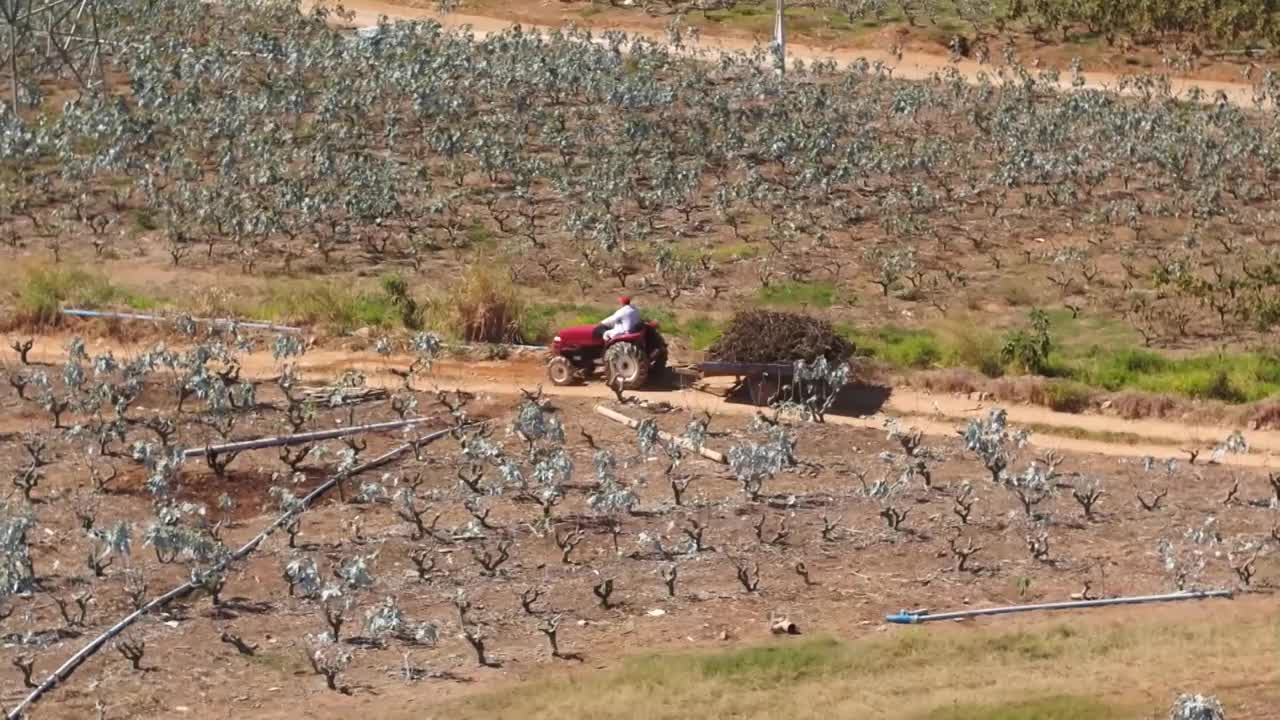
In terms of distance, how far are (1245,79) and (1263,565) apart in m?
25.3

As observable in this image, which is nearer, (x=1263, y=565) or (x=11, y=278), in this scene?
(x=1263, y=565)

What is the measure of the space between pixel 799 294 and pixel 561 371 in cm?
539

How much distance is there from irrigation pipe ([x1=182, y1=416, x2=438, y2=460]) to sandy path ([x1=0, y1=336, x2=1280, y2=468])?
1.70 meters

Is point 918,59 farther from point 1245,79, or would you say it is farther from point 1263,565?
point 1263,565

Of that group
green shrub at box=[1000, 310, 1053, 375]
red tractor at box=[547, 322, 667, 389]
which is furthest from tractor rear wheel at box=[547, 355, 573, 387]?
green shrub at box=[1000, 310, 1053, 375]

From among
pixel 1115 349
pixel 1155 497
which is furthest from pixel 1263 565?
pixel 1115 349

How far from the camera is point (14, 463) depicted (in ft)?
90.0

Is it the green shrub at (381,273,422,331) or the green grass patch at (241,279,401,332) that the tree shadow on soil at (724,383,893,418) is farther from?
the green grass patch at (241,279,401,332)

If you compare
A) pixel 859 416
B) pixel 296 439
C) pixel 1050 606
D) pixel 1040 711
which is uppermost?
pixel 296 439

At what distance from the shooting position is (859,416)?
29.5 metres

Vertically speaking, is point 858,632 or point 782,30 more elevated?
point 782,30

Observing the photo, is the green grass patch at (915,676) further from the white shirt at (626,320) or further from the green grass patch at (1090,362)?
the white shirt at (626,320)

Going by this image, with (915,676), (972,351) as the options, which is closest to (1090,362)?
(972,351)

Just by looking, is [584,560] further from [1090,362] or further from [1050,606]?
[1090,362]
